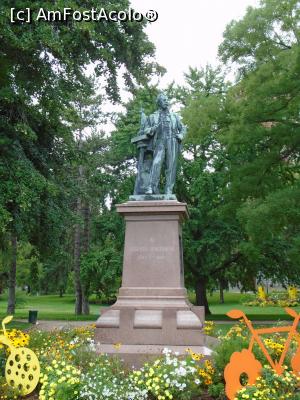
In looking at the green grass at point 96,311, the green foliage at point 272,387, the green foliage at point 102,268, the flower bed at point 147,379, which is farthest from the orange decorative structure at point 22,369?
the green foliage at point 102,268

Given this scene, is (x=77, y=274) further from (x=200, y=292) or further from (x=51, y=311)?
(x=200, y=292)

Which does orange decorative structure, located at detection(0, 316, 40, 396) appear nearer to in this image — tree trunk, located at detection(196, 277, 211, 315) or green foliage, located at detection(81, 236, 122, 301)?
green foliage, located at detection(81, 236, 122, 301)

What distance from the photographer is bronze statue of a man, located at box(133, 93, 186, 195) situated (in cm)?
1038

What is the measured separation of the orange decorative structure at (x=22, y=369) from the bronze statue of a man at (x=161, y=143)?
4.70m

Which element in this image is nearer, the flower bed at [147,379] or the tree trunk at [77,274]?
the flower bed at [147,379]

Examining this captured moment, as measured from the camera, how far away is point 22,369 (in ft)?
21.1

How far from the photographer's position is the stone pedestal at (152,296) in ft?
28.0

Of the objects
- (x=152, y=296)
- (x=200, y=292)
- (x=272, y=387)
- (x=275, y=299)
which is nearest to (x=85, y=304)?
(x=200, y=292)

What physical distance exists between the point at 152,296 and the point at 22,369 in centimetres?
326

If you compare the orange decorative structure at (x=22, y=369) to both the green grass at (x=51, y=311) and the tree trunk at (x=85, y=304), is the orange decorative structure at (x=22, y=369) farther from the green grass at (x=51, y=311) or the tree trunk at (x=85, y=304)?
the tree trunk at (x=85, y=304)

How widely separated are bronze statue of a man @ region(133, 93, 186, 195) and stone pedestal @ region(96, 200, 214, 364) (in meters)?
0.82

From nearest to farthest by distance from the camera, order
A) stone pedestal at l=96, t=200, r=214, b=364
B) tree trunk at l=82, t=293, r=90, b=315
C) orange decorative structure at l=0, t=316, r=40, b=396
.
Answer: orange decorative structure at l=0, t=316, r=40, b=396, stone pedestal at l=96, t=200, r=214, b=364, tree trunk at l=82, t=293, r=90, b=315

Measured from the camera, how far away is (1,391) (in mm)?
6363

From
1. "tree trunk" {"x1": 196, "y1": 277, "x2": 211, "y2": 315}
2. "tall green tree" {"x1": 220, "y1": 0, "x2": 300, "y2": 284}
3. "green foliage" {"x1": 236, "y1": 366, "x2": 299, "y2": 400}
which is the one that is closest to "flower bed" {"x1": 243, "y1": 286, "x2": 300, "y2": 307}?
"tree trunk" {"x1": 196, "y1": 277, "x2": 211, "y2": 315}
